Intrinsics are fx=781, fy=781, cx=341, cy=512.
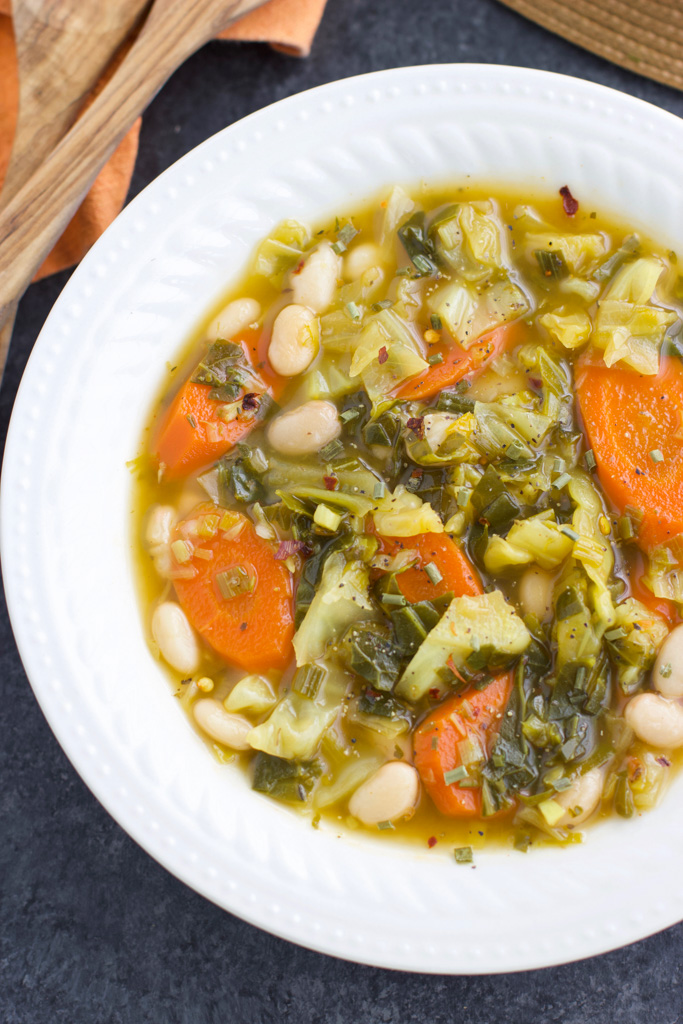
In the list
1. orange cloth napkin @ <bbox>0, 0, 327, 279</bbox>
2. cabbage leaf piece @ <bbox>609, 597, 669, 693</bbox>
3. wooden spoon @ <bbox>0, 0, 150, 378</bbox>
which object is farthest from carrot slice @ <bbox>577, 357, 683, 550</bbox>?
wooden spoon @ <bbox>0, 0, 150, 378</bbox>

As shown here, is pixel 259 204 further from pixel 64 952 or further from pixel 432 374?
pixel 64 952

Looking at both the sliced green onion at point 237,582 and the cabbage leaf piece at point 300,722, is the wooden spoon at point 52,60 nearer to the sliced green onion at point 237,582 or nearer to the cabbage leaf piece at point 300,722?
the sliced green onion at point 237,582

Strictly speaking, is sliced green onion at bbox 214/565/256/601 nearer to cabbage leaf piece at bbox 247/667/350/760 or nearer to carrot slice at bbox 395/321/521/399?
cabbage leaf piece at bbox 247/667/350/760

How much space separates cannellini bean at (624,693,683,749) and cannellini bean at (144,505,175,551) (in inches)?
73.9

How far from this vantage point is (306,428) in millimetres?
3000

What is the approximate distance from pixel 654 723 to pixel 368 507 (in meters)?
1.29

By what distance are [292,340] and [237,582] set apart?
96cm

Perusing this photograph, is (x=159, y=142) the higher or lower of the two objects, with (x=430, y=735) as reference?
higher

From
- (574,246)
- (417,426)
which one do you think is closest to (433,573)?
(417,426)

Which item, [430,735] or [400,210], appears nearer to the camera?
[430,735]

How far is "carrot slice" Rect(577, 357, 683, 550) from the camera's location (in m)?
2.94

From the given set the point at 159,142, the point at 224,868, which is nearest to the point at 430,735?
the point at 224,868

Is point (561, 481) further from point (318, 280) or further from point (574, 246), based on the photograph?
point (318, 280)

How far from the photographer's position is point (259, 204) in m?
3.04
